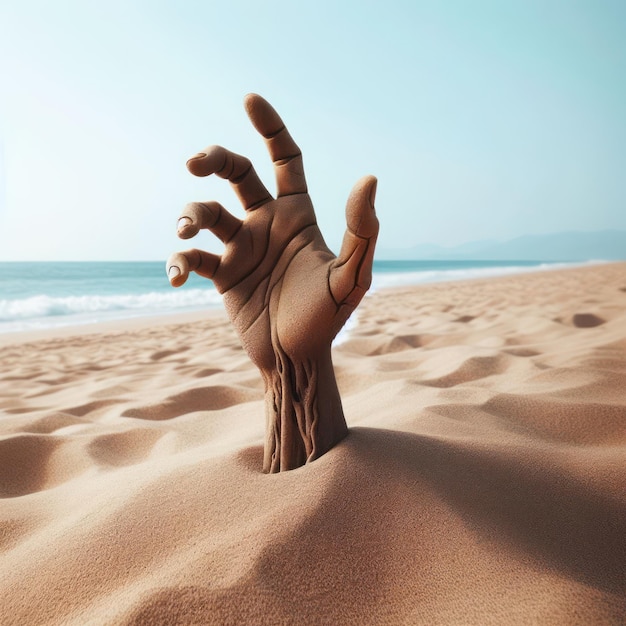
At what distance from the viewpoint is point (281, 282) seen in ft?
3.83

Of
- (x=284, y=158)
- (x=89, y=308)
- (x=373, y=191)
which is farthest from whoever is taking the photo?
(x=89, y=308)

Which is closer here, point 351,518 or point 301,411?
point 351,518

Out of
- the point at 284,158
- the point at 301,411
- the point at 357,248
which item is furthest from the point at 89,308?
the point at 357,248

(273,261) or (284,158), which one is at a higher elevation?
(284,158)

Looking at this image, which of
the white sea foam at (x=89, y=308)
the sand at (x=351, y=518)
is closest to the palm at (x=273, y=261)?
the sand at (x=351, y=518)

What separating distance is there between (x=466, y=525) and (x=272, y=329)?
0.55 meters

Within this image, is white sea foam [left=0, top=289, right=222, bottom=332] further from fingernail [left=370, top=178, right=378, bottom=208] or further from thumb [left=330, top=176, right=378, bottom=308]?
fingernail [left=370, top=178, right=378, bottom=208]

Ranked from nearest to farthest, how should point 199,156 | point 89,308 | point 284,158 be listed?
point 199,156 → point 284,158 → point 89,308

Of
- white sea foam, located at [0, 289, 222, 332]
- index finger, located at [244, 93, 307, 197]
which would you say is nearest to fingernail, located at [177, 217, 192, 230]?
index finger, located at [244, 93, 307, 197]

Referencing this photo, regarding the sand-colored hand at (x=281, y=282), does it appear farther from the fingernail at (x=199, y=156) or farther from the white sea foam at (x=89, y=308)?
the white sea foam at (x=89, y=308)

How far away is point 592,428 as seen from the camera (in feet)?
4.74

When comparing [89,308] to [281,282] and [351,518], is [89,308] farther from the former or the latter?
[351,518]

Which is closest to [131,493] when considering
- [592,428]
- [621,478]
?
[621,478]

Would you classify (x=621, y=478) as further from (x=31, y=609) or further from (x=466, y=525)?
(x=31, y=609)
